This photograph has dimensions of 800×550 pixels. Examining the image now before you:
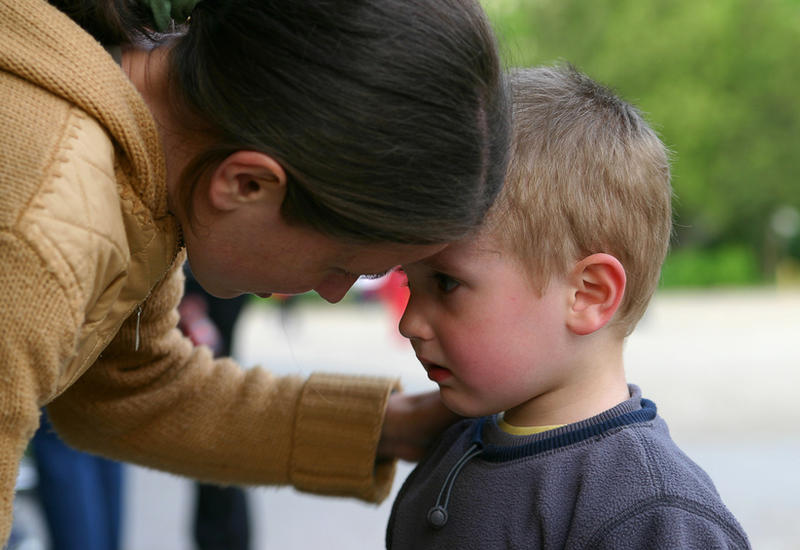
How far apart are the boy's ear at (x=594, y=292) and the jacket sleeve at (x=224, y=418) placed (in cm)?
46

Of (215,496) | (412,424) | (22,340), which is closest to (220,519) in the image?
(215,496)

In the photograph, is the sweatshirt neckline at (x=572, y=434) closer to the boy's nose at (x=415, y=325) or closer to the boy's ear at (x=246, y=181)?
the boy's nose at (x=415, y=325)

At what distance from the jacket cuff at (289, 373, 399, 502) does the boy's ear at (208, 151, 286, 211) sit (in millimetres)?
555

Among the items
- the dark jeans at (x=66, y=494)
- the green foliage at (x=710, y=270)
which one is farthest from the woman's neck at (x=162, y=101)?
the green foliage at (x=710, y=270)

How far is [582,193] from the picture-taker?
A: 1428 mm

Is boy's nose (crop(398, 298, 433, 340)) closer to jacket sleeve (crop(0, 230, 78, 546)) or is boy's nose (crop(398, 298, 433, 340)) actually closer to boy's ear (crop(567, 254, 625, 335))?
boy's ear (crop(567, 254, 625, 335))

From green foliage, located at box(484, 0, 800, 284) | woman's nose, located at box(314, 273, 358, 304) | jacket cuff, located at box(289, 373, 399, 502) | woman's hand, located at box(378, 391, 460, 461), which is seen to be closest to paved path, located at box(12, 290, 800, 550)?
jacket cuff, located at box(289, 373, 399, 502)

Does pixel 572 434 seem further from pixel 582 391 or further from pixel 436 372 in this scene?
pixel 436 372

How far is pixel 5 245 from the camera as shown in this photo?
1.11 meters

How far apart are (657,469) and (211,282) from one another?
69 cm

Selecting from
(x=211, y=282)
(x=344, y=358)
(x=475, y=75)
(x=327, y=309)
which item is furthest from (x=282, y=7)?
(x=327, y=309)

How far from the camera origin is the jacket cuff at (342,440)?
176cm

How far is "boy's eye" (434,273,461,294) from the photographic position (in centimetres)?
146

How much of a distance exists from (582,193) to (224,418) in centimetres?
78
